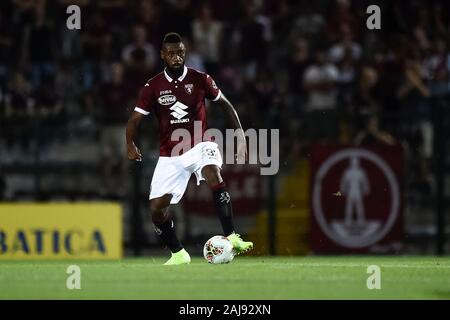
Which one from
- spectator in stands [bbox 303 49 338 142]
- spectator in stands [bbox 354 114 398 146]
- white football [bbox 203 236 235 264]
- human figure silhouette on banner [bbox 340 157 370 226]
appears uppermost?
spectator in stands [bbox 303 49 338 142]

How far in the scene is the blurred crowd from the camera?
18.7 metres

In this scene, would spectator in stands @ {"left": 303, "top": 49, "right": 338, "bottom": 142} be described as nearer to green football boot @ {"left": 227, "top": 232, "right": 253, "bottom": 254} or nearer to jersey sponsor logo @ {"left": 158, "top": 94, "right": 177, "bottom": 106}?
jersey sponsor logo @ {"left": 158, "top": 94, "right": 177, "bottom": 106}

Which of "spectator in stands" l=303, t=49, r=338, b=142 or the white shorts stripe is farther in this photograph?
"spectator in stands" l=303, t=49, r=338, b=142

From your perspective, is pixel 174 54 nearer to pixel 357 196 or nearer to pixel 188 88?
pixel 188 88

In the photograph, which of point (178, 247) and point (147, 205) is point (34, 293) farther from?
point (147, 205)

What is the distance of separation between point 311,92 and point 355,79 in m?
0.75

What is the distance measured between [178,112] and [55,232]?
4.93m

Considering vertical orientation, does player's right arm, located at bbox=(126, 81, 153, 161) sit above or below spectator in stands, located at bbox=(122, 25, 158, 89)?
below

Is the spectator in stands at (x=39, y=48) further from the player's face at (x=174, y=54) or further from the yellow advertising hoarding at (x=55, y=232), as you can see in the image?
the player's face at (x=174, y=54)

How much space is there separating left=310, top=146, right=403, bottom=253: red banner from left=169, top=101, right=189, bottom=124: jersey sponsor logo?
17.0 ft

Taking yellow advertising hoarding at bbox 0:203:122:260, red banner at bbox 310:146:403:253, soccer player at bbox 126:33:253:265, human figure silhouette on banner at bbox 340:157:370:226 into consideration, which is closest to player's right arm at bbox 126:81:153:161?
soccer player at bbox 126:33:253:265

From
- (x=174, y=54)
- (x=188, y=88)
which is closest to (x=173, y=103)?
(x=188, y=88)

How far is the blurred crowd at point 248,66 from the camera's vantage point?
18734 millimetres

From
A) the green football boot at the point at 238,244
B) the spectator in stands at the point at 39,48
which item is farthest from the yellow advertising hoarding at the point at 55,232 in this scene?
the green football boot at the point at 238,244
